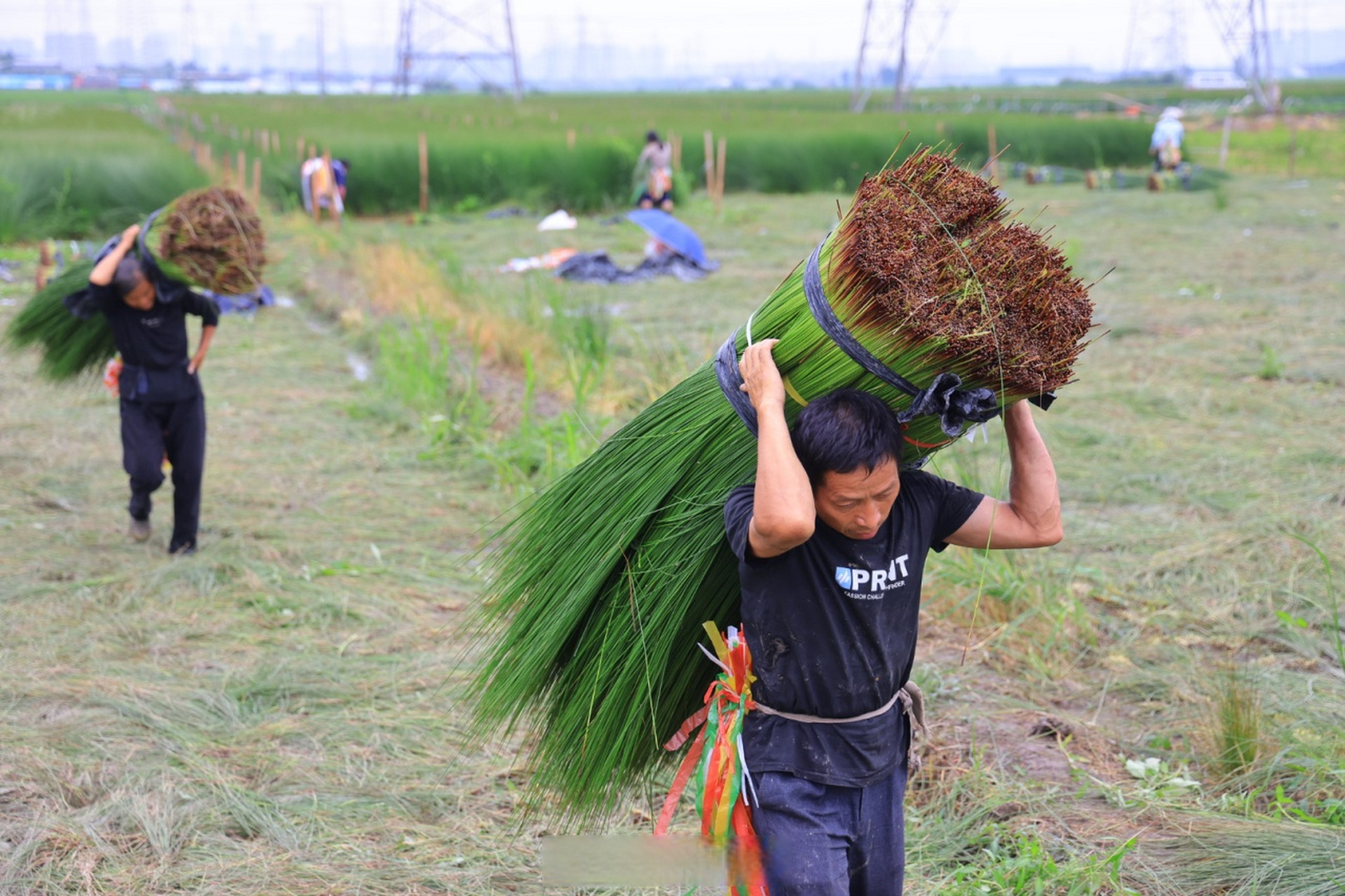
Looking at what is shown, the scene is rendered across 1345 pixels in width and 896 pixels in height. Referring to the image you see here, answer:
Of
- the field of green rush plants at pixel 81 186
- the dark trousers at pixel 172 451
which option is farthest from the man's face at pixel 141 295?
the field of green rush plants at pixel 81 186

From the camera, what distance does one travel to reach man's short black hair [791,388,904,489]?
183cm

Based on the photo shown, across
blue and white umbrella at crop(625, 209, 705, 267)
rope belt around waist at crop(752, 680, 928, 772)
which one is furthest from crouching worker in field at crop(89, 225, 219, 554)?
blue and white umbrella at crop(625, 209, 705, 267)

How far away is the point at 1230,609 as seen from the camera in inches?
161

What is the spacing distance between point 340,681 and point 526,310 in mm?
4825

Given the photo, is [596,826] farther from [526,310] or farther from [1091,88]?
[1091,88]

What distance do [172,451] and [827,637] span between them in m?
3.66

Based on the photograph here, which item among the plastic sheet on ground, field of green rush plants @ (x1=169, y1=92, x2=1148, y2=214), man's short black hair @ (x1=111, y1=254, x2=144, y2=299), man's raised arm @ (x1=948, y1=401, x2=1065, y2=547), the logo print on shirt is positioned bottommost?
the plastic sheet on ground

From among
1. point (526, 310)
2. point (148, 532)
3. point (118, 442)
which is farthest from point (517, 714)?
point (526, 310)

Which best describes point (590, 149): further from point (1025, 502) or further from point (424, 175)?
point (1025, 502)

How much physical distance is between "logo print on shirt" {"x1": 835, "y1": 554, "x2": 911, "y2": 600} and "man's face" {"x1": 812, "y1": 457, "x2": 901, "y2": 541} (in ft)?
0.17

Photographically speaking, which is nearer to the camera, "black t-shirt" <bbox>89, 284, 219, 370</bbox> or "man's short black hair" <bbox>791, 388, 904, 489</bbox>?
"man's short black hair" <bbox>791, 388, 904, 489</bbox>

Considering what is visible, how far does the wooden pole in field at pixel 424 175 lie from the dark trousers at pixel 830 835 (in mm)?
17752

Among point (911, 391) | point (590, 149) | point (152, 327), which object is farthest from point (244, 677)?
point (590, 149)

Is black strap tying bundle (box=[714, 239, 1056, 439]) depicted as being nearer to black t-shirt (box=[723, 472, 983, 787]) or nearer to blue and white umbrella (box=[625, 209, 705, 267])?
black t-shirt (box=[723, 472, 983, 787])
